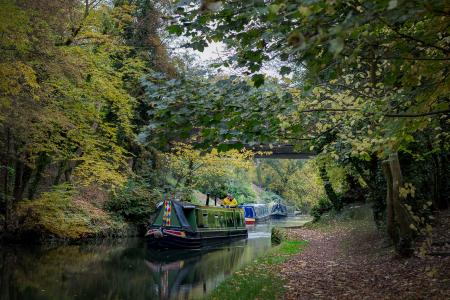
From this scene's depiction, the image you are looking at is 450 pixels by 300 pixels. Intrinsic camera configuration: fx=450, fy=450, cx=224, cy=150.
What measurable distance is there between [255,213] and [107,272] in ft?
90.9

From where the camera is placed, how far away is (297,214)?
57.3 meters

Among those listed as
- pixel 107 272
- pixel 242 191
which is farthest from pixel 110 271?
pixel 242 191

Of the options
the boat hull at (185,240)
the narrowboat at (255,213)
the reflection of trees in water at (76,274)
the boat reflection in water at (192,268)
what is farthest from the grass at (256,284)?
the narrowboat at (255,213)

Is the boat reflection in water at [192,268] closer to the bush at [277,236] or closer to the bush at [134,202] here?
the bush at [277,236]

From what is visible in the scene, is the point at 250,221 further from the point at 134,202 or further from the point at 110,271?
the point at 110,271

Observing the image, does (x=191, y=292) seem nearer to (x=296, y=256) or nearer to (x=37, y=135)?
(x=296, y=256)

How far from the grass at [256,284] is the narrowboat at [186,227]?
275 inches

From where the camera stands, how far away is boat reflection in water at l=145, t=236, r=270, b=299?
35.6 feet

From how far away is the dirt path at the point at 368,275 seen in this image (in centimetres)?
641

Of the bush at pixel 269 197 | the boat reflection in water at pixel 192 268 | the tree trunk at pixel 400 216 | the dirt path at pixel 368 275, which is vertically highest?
the bush at pixel 269 197

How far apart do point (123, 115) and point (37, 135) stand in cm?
579

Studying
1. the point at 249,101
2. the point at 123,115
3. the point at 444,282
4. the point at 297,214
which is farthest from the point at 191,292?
the point at 297,214

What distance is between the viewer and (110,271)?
12.8 metres

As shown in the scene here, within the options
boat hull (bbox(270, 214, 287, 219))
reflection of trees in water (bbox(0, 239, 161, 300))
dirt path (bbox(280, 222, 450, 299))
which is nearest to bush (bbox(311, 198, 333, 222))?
reflection of trees in water (bbox(0, 239, 161, 300))
